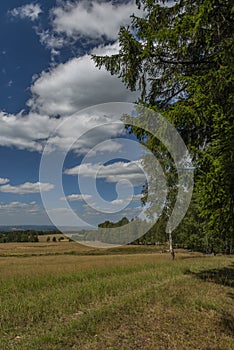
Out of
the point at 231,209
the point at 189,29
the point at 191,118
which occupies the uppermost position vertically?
the point at 189,29

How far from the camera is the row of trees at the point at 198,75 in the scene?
5.81 metres

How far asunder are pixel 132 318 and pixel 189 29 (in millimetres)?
6410

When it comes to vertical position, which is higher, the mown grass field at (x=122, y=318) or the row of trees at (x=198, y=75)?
the row of trees at (x=198, y=75)

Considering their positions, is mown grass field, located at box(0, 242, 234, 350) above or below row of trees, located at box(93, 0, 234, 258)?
below

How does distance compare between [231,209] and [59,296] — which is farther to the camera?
[59,296]

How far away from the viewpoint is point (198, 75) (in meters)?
6.96

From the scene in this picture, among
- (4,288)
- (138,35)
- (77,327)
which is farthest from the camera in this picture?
(4,288)

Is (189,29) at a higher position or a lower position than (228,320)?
higher

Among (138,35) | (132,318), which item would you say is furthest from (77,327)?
(138,35)

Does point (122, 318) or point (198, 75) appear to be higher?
point (198, 75)

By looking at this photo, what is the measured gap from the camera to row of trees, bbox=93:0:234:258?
5812 millimetres

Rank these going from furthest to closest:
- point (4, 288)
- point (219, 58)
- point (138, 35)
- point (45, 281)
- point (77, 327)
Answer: point (45, 281)
point (4, 288)
point (138, 35)
point (219, 58)
point (77, 327)

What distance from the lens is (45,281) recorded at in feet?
39.7

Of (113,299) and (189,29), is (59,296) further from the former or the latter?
(189,29)
